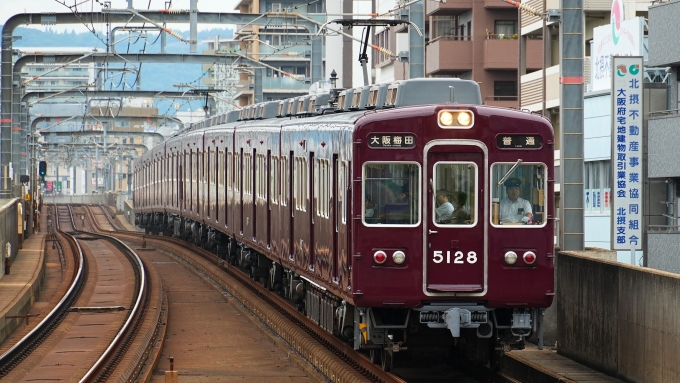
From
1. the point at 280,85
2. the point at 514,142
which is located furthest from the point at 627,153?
the point at 280,85

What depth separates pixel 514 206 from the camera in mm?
11727

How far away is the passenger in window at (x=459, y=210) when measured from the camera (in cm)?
1162

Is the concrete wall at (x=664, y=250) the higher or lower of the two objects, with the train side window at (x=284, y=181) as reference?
lower

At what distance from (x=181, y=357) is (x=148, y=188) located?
3279cm

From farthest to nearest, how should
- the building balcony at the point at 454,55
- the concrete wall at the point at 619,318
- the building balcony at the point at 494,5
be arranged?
the building balcony at the point at 454,55
the building balcony at the point at 494,5
the concrete wall at the point at 619,318

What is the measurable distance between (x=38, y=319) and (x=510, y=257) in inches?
390

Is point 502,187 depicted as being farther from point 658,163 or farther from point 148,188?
point 148,188

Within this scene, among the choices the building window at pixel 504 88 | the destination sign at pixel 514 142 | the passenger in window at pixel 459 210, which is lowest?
the passenger in window at pixel 459 210

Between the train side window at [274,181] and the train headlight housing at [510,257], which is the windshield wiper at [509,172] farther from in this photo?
the train side window at [274,181]

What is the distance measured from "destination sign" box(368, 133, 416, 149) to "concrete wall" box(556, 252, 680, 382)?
7.85 ft

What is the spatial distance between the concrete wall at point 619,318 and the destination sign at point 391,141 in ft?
7.85

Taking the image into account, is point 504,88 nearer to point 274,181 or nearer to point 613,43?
point 613,43

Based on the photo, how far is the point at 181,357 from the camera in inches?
590

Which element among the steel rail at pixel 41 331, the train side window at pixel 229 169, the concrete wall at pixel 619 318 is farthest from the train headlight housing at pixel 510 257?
the train side window at pixel 229 169
